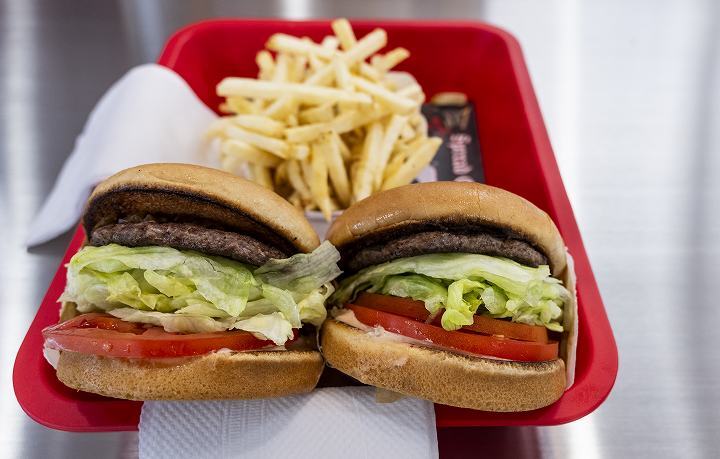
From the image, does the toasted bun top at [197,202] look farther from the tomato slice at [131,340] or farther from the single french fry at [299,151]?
the single french fry at [299,151]

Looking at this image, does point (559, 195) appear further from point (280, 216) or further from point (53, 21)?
point (53, 21)

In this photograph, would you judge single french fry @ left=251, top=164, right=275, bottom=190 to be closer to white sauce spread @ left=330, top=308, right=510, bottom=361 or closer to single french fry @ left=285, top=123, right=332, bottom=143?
single french fry @ left=285, top=123, right=332, bottom=143

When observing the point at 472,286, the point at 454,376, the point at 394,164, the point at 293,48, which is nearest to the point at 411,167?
the point at 394,164

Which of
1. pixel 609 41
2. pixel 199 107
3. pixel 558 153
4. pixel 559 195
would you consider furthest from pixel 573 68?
pixel 199 107

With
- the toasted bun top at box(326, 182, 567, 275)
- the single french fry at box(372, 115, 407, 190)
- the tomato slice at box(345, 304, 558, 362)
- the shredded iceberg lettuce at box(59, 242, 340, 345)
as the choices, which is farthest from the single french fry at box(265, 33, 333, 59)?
the tomato slice at box(345, 304, 558, 362)

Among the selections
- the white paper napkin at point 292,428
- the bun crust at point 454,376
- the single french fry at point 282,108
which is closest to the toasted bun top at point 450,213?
the bun crust at point 454,376

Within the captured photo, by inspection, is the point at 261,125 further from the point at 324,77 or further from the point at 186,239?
the point at 186,239
